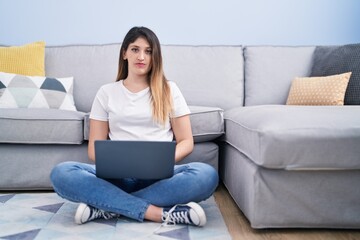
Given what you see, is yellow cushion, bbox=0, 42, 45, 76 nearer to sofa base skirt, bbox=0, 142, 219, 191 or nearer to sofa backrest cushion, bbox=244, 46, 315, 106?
sofa base skirt, bbox=0, 142, 219, 191

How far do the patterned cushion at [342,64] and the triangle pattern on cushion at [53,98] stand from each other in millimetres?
1460

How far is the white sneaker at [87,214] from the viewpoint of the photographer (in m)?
1.30

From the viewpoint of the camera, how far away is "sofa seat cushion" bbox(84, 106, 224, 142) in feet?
5.86

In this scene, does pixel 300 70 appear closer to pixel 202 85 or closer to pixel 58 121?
pixel 202 85

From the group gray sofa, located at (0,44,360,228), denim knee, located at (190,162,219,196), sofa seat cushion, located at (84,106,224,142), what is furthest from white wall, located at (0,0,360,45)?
denim knee, located at (190,162,219,196)

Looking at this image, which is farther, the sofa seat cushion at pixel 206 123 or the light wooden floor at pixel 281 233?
the sofa seat cushion at pixel 206 123

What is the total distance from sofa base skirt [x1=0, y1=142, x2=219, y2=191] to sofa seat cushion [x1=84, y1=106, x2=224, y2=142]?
0.12m

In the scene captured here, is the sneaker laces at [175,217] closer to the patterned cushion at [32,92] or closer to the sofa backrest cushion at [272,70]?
the patterned cushion at [32,92]

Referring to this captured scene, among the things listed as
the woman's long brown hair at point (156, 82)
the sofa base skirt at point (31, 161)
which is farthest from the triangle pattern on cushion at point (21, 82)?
the woman's long brown hair at point (156, 82)

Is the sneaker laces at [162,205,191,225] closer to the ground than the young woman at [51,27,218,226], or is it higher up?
closer to the ground

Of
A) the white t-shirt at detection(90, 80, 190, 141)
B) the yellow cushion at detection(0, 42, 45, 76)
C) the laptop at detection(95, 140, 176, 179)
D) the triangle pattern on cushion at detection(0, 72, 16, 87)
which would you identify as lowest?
the laptop at detection(95, 140, 176, 179)

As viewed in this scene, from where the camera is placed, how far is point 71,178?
4.42ft

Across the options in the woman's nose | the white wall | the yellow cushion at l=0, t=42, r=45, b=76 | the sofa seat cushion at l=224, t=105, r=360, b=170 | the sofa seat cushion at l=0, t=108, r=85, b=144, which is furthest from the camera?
the white wall

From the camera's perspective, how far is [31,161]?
5.77ft
